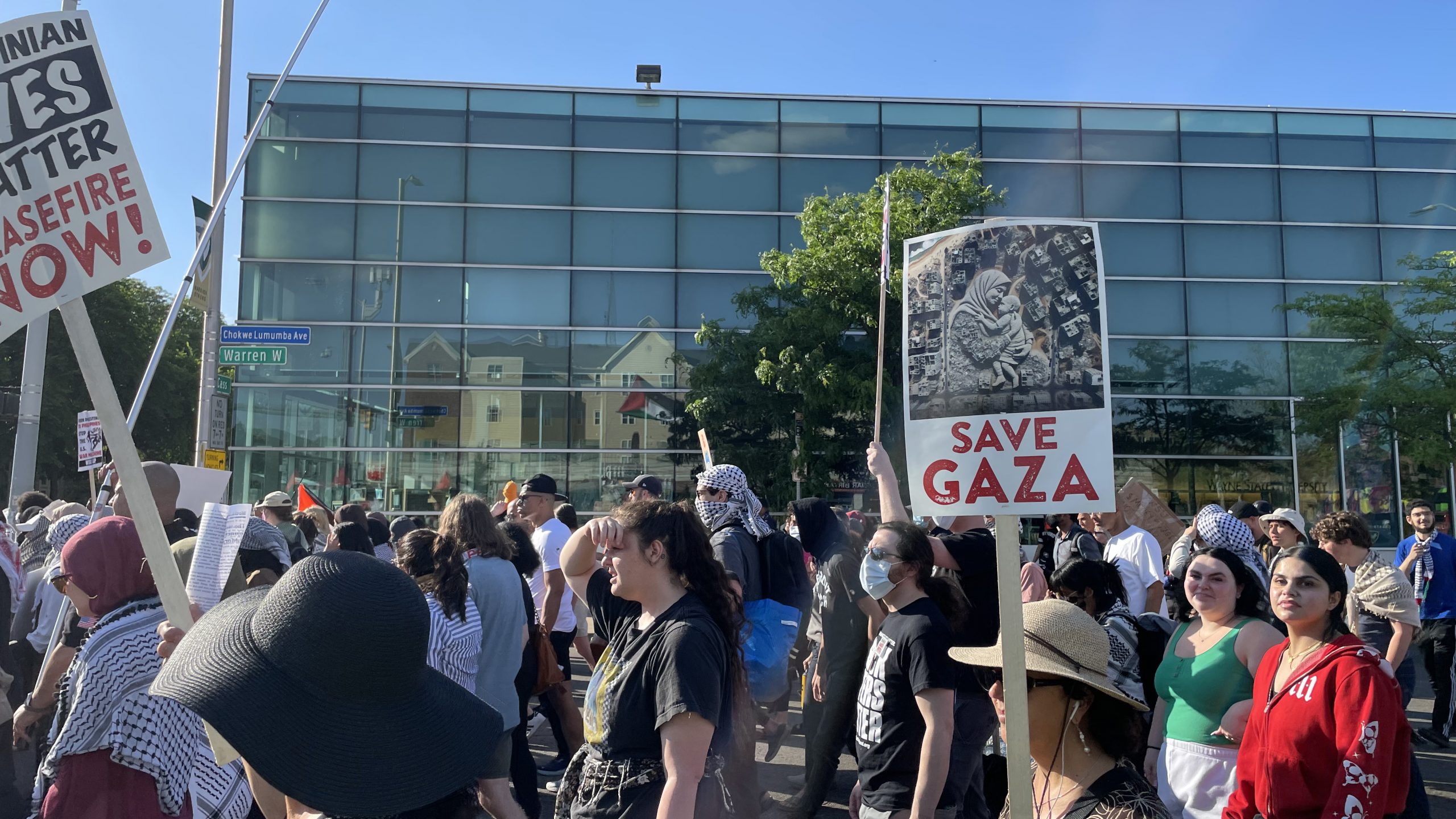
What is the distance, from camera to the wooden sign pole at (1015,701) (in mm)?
2547

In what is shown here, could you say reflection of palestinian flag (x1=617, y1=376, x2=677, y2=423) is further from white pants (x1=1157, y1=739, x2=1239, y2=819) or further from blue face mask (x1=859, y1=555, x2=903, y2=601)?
white pants (x1=1157, y1=739, x2=1239, y2=819)

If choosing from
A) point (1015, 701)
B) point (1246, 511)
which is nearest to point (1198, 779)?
point (1015, 701)

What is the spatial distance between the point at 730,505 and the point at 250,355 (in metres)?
9.16

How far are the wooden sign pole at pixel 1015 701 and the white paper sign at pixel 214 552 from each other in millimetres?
2244

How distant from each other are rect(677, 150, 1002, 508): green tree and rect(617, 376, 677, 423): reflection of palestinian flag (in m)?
1.77

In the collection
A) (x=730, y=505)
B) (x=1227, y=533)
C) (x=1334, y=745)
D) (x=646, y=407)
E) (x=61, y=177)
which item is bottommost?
(x=1334, y=745)

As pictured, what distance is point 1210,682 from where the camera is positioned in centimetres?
391

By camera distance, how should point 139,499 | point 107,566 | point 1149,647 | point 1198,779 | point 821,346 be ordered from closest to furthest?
point 139,499
point 107,566
point 1198,779
point 1149,647
point 821,346

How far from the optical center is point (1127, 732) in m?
2.63

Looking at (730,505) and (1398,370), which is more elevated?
(1398,370)

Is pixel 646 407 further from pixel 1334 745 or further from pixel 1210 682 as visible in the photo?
pixel 1334 745

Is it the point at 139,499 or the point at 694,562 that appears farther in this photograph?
the point at 694,562

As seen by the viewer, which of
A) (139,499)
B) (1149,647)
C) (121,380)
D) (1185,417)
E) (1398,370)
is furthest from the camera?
(121,380)

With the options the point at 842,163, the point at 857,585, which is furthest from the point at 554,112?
the point at 857,585
